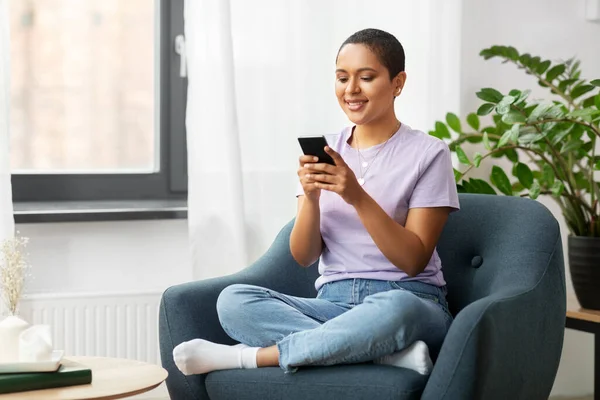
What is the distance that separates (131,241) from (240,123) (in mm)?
551

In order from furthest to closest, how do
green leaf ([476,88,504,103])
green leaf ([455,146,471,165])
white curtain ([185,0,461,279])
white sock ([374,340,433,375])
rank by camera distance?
white curtain ([185,0,461,279])
green leaf ([455,146,471,165])
green leaf ([476,88,504,103])
white sock ([374,340,433,375])

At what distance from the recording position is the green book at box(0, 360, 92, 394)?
1.79 m

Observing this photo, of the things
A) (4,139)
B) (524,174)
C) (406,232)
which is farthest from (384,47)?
(4,139)

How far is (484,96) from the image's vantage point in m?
2.77

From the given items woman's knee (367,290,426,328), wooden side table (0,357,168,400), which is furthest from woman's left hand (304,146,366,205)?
wooden side table (0,357,168,400)

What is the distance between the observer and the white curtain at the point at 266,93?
2.96 meters

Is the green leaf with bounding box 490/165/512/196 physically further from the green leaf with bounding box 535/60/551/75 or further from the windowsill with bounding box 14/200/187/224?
the windowsill with bounding box 14/200/187/224

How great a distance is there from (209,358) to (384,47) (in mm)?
827

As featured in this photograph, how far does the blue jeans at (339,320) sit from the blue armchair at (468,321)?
0.04 metres

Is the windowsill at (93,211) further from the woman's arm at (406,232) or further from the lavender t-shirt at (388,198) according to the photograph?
the woman's arm at (406,232)

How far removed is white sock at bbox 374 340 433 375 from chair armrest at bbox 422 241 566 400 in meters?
0.06

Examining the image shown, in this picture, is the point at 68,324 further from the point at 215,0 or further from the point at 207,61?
the point at 215,0

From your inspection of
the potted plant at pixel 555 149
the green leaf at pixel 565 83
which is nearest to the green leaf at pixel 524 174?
the potted plant at pixel 555 149

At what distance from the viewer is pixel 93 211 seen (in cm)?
299
